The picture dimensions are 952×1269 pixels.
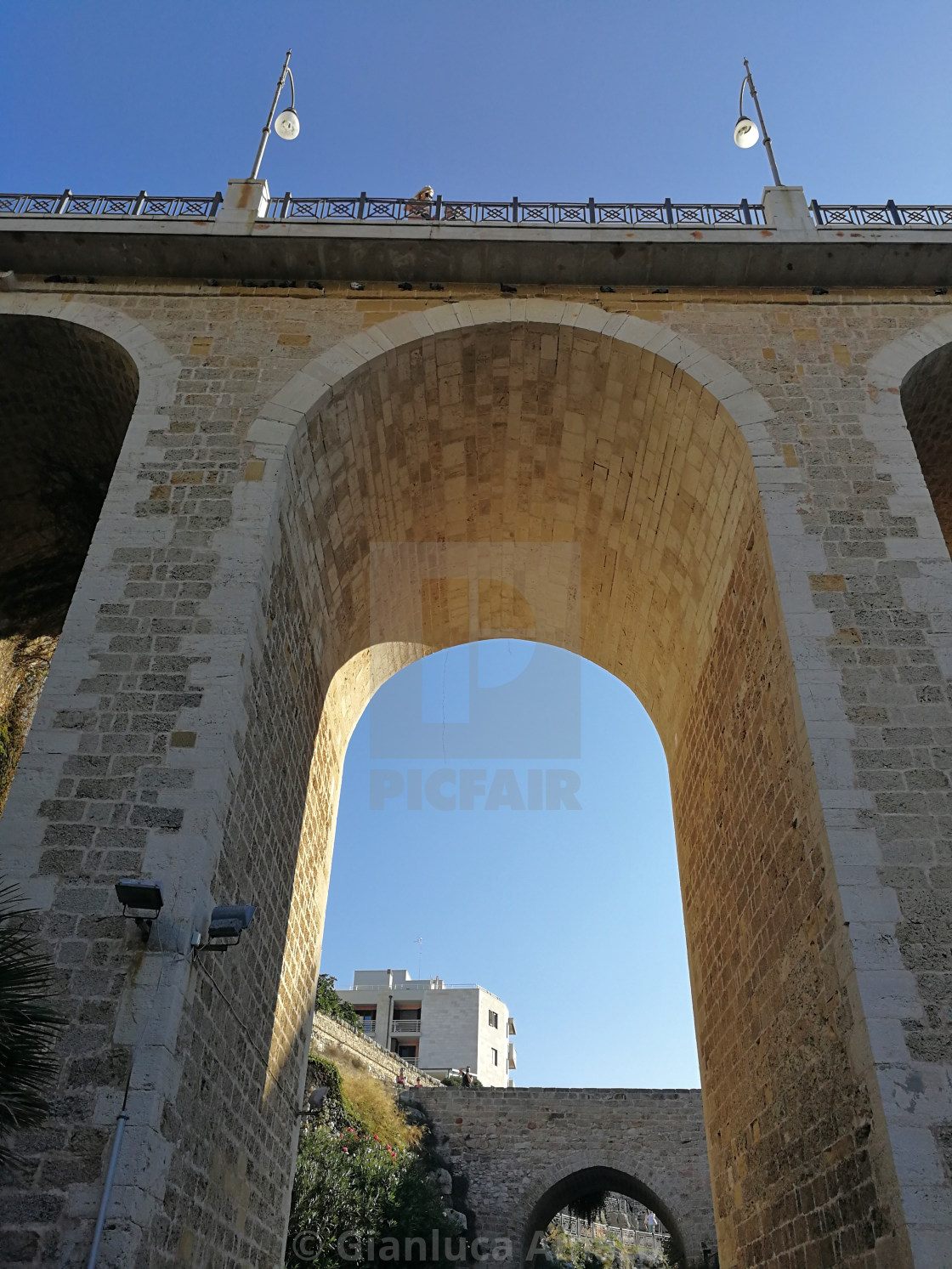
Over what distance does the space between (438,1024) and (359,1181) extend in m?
27.8

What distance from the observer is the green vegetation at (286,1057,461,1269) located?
1453cm

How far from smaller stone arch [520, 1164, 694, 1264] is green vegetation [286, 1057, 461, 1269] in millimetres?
2257

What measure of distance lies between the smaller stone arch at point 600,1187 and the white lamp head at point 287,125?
18704mm

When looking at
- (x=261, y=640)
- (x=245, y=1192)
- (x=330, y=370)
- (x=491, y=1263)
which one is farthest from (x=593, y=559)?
(x=491, y=1263)

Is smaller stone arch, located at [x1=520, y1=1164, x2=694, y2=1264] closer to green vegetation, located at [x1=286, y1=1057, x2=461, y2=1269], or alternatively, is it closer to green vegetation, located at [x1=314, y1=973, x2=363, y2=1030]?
green vegetation, located at [x1=286, y1=1057, x2=461, y2=1269]

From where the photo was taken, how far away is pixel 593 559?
32.8 feet

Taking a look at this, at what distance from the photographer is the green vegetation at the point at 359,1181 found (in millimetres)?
14531

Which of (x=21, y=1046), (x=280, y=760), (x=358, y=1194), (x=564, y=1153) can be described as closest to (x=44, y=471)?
(x=280, y=760)

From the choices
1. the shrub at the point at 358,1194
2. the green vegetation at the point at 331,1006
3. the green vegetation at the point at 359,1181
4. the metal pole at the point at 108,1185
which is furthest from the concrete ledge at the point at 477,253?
the green vegetation at the point at 331,1006

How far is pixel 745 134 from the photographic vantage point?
9969mm

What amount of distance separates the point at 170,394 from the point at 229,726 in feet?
10.2

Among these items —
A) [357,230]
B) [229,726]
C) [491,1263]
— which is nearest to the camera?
[229,726]

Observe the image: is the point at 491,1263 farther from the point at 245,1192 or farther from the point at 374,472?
the point at 374,472

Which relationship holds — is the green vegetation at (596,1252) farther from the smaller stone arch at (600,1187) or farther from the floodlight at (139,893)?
the floodlight at (139,893)
